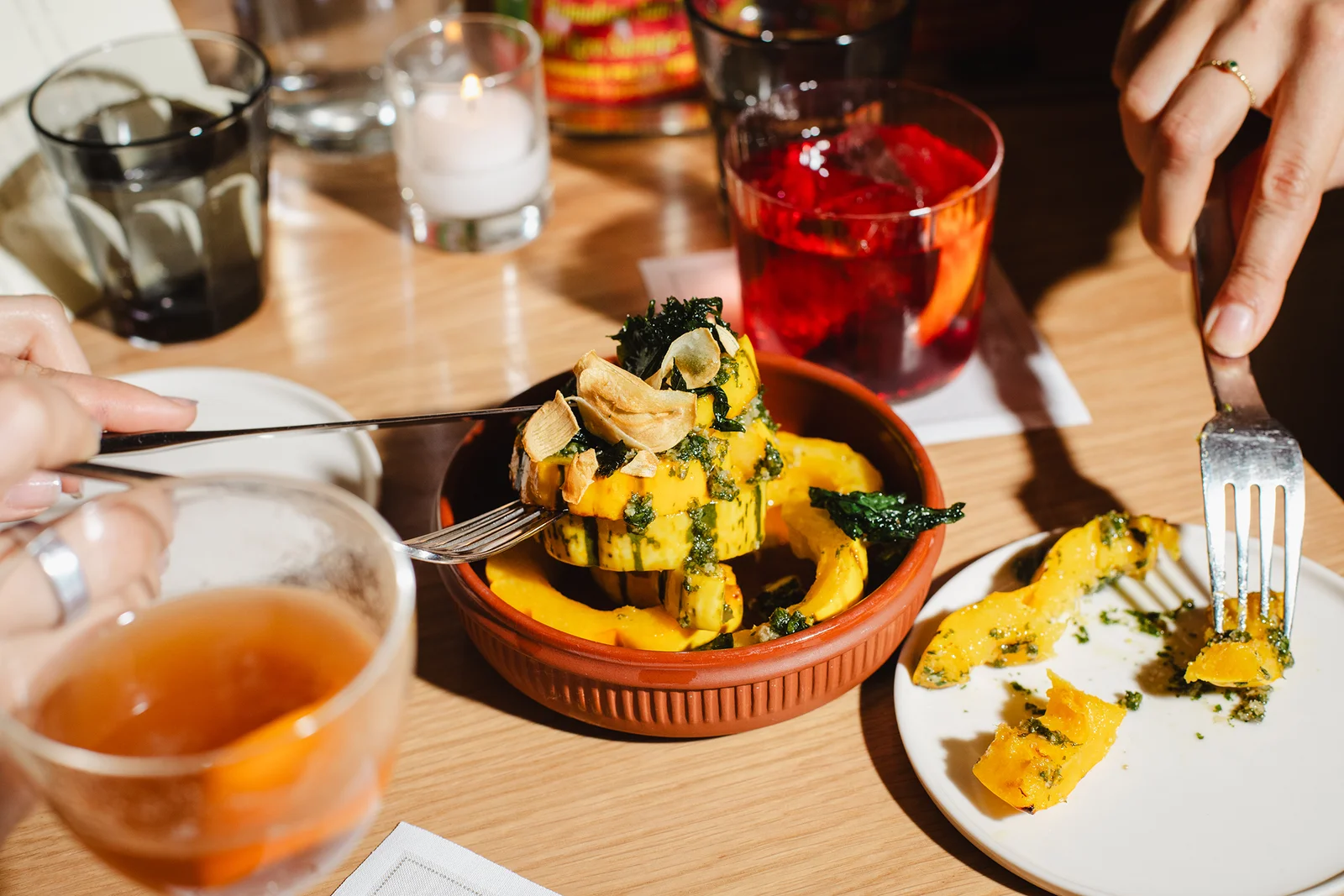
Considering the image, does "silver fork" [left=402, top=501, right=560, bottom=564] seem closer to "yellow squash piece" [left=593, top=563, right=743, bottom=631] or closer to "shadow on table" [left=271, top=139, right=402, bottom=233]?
"yellow squash piece" [left=593, top=563, right=743, bottom=631]

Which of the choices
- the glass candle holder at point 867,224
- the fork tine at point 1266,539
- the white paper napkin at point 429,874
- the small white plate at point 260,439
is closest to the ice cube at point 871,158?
the glass candle holder at point 867,224

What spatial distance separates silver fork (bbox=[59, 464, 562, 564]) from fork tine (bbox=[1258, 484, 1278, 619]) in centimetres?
46

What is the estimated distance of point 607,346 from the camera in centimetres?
108

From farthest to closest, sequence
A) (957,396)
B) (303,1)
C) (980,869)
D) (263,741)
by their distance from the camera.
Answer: (303,1) → (957,396) → (980,869) → (263,741)

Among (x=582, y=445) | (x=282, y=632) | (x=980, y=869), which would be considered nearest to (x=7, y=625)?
(x=282, y=632)

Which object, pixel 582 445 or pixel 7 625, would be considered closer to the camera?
pixel 7 625

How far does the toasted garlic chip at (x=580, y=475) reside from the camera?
2.11ft

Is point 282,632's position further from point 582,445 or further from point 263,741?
point 582,445

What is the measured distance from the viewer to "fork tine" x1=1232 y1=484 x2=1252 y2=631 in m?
0.73

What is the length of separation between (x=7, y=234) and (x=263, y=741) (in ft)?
2.94

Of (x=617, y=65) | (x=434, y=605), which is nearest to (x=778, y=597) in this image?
(x=434, y=605)

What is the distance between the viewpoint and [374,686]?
0.43 meters

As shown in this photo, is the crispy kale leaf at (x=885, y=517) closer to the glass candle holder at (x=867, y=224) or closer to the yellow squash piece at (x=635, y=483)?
the yellow squash piece at (x=635, y=483)

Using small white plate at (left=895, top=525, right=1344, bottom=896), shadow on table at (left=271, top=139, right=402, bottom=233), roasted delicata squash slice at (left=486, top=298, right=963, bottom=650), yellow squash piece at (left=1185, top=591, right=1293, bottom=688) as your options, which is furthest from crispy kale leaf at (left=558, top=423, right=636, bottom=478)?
shadow on table at (left=271, top=139, right=402, bottom=233)
